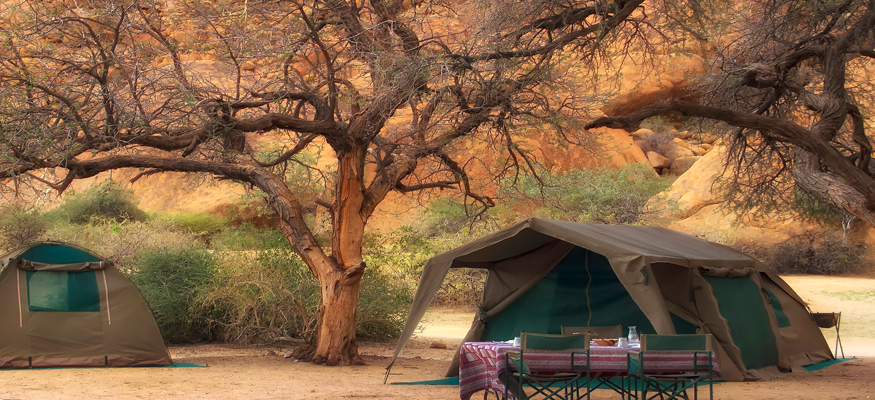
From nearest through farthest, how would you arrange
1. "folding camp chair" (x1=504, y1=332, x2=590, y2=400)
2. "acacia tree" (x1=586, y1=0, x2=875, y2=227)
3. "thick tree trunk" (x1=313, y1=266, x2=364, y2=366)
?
1. "folding camp chair" (x1=504, y1=332, x2=590, y2=400)
2. "acacia tree" (x1=586, y1=0, x2=875, y2=227)
3. "thick tree trunk" (x1=313, y1=266, x2=364, y2=366)

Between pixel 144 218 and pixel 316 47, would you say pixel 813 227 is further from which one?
pixel 144 218

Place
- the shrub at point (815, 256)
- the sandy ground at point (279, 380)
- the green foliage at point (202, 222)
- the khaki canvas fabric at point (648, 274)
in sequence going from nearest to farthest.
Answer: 1. the khaki canvas fabric at point (648, 274)
2. the sandy ground at point (279, 380)
3. the shrub at point (815, 256)
4. the green foliage at point (202, 222)

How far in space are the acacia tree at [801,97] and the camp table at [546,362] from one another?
8.88ft

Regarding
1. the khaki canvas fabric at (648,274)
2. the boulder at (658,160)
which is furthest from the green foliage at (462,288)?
the boulder at (658,160)

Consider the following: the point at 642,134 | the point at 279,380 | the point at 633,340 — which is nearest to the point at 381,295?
the point at 279,380

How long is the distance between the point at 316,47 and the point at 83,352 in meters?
4.67

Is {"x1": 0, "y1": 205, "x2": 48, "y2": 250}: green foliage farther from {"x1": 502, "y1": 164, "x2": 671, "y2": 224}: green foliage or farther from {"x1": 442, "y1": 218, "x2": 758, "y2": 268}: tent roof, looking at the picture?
{"x1": 442, "y1": 218, "x2": 758, "y2": 268}: tent roof

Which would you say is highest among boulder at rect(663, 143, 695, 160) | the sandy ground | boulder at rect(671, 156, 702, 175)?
boulder at rect(663, 143, 695, 160)

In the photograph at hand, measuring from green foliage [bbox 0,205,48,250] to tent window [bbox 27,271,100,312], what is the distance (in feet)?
36.4

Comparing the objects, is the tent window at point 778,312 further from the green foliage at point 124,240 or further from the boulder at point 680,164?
the boulder at point 680,164

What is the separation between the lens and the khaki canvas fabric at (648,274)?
595cm

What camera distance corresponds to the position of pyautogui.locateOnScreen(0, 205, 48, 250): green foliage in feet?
58.2

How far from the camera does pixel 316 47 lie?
8.92 meters

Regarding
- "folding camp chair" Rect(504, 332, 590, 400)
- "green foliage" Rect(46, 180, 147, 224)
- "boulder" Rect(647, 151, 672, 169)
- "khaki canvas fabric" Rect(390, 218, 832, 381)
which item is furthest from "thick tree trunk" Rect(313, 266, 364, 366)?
"boulder" Rect(647, 151, 672, 169)
